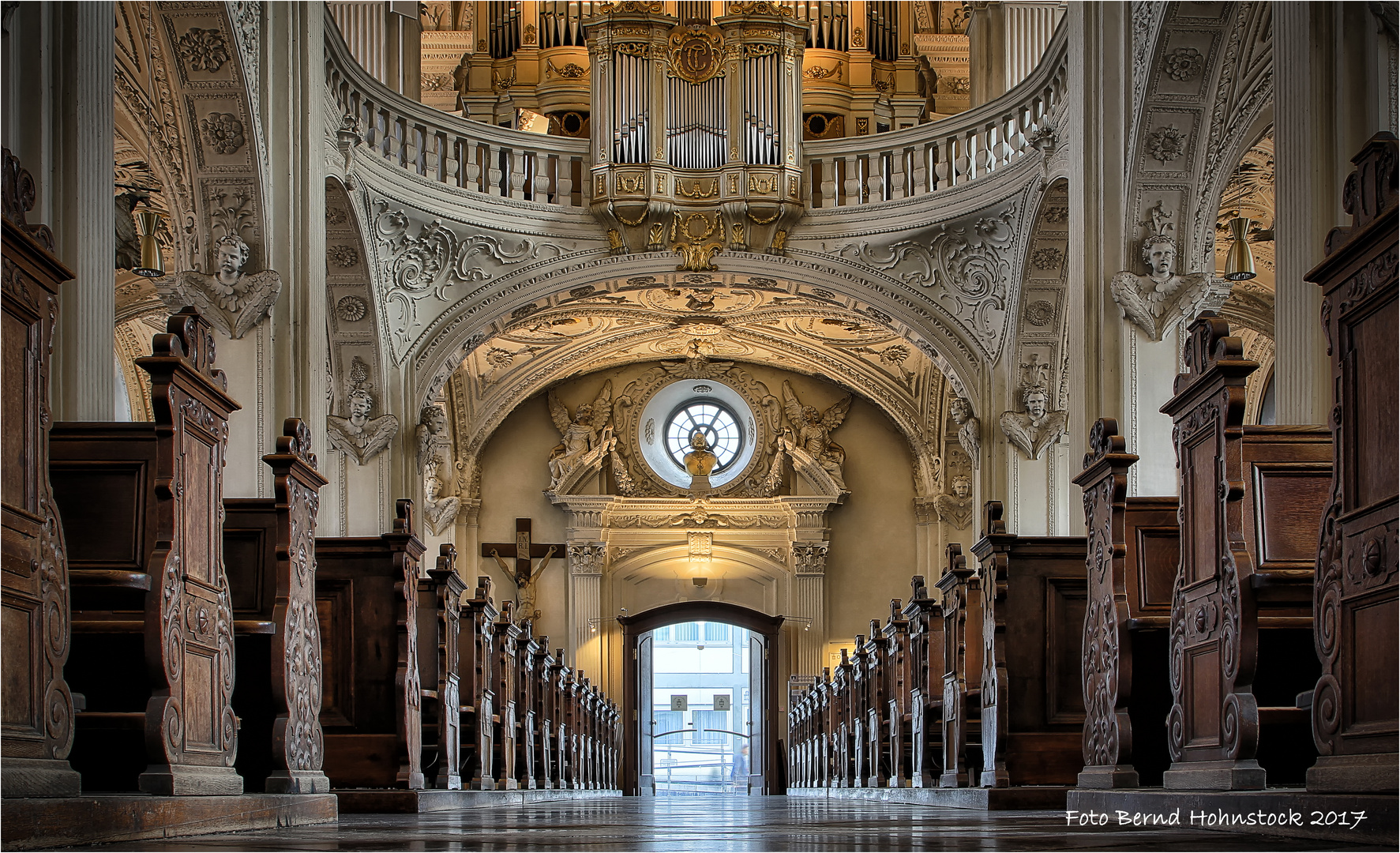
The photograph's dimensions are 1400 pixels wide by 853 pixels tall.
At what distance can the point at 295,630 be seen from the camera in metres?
5.87

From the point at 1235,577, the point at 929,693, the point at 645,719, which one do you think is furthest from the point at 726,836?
the point at 645,719

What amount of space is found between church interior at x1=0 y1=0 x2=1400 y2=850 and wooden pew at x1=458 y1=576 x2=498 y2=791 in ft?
0.14

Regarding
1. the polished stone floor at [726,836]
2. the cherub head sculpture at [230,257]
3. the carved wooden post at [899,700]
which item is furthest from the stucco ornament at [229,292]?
the polished stone floor at [726,836]

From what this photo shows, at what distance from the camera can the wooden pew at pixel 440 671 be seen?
27.6 feet

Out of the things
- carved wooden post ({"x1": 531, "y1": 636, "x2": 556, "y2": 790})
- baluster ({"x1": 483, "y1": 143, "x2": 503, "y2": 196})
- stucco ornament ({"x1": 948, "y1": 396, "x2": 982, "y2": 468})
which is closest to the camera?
carved wooden post ({"x1": 531, "y1": 636, "x2": 556, "y2": 790})

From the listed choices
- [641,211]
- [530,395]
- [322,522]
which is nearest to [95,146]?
[322,522]

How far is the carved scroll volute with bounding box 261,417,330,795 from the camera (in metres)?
5.66

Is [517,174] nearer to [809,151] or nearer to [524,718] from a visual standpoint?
[809,151]

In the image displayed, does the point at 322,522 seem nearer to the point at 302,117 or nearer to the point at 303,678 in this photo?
the point at 302,117

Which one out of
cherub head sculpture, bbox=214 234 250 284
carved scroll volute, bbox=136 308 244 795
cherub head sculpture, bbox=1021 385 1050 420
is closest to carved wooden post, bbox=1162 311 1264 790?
carved scroll volute, bbox=136 308 244 795

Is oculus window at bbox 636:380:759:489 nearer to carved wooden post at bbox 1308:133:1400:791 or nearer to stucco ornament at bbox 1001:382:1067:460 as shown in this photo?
stucco ornament at bbox 1001:382:1067:460

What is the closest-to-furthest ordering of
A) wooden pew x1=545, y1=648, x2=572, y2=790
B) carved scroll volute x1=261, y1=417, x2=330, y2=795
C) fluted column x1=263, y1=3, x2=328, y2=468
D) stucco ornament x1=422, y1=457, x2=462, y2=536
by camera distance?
carved scroll volute x1=261, y1=417, x2=330, y2=795, fluted column x1=263, y1=3, x2=328, y2=468, wooden pew x1=545, y1=648, x2=572, y2=790, stucco ornament x1=422, y1=457, x2=462, y2=536

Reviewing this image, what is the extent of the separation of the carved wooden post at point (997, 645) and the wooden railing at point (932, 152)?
7.03 meters

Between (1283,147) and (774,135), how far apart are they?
8710 millimetres
